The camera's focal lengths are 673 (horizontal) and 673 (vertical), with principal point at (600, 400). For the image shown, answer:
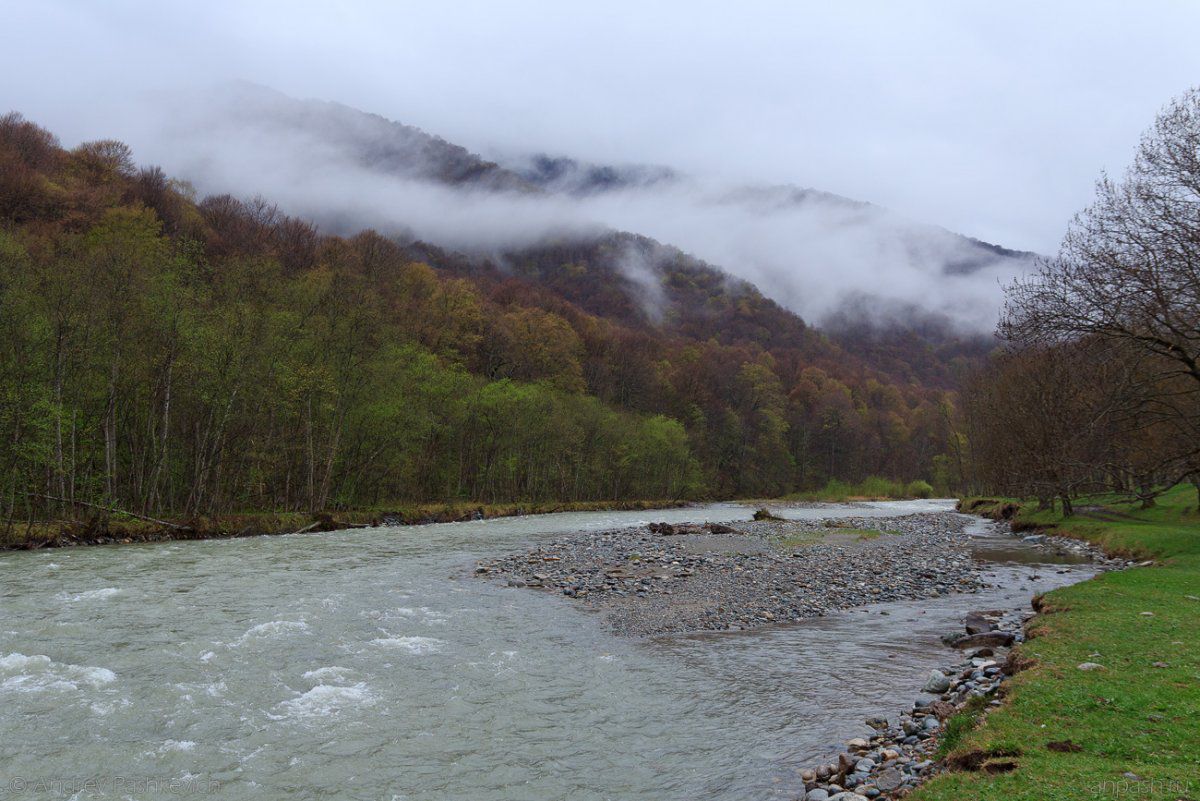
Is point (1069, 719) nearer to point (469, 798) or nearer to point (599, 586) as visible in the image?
point (469, 798)

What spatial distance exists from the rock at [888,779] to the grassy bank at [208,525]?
32184 millimetres

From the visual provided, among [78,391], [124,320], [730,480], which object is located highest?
[124,320]

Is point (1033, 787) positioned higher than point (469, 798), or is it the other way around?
point (1033, 787)

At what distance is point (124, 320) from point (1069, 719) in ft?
127

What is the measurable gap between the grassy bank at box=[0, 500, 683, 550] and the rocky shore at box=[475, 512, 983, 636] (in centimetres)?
1605

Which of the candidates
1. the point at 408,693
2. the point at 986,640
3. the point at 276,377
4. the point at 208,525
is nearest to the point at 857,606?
the point at 986,640

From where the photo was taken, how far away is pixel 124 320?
3269 cm

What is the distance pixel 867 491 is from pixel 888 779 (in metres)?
130

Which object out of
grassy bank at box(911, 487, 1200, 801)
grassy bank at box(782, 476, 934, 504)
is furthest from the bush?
grassy bank at box(911, 487, 1200, 801)

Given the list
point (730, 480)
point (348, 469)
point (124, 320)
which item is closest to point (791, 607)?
point (124, 320)

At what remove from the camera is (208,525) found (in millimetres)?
34312

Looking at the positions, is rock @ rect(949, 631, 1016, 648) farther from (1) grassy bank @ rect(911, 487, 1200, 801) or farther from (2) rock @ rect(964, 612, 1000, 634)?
(1) grassy bank @ rect(911, 487, 1200, 801)

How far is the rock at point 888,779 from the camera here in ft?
24.4

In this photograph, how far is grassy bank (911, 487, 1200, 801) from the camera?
6250 mm
